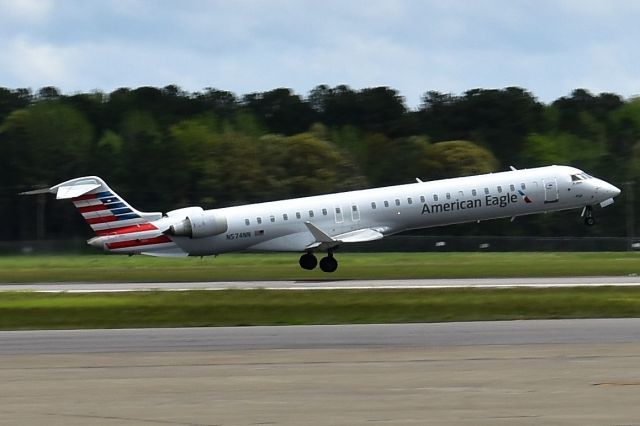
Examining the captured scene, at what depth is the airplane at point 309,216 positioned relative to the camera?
47.8 metres

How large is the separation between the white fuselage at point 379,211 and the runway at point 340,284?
206 inches

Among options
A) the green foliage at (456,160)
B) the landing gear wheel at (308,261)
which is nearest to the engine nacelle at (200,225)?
the landing gear wheel at (308,261)

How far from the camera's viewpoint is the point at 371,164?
103312mm

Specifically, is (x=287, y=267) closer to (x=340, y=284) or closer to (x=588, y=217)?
(x=340, y=284)

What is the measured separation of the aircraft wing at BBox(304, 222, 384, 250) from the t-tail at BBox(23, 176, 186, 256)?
5740mm

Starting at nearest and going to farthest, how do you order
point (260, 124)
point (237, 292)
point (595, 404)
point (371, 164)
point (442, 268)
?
point (595, 404) < point (237, 292) < point (442, 268) < point (371, 164) < point (260, 124)

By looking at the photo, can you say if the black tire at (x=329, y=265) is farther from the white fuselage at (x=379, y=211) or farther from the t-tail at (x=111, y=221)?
the t-tail at (x=111, y=221)

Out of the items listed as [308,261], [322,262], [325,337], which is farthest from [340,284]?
[325,337]

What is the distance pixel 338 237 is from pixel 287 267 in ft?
12.6

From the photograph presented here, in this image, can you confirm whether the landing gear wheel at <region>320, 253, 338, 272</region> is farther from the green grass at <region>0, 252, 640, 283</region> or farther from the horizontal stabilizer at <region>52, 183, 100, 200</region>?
the horizontal stabilizer at <region>52, 183, 100, 200</region>

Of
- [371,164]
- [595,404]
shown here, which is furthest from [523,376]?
[371,164]

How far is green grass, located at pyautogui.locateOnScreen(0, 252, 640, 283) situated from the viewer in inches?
1796

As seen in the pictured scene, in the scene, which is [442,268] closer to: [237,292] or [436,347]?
[237,292]

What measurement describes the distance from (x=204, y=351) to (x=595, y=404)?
8441mm
